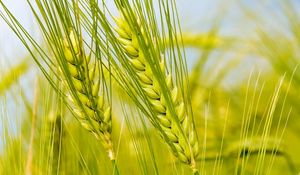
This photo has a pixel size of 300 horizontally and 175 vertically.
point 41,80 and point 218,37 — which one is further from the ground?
point 218,37

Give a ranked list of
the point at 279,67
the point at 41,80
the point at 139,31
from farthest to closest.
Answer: the point at 279,67, the point at 41,80, the point at 139,31

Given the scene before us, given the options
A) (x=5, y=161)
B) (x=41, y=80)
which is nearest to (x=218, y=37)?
(x=41, y=80)

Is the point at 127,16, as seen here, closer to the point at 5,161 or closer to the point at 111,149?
the point at 111,149

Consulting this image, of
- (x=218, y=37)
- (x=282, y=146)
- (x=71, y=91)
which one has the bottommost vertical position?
(x=282, y=146)

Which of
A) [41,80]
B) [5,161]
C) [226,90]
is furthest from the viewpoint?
[226,90]
